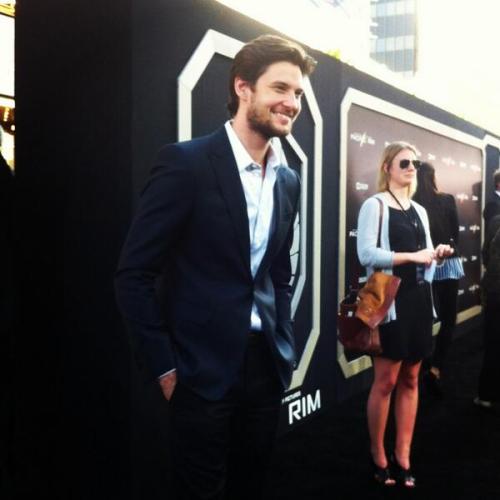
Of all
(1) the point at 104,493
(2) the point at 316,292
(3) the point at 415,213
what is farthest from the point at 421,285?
(1) the point at 104,493

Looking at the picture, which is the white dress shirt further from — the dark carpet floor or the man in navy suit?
the dark carpet floor

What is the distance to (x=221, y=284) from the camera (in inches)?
78.6

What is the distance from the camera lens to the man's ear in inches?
84.5

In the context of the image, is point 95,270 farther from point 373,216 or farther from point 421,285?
point 421,285

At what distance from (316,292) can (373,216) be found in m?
1.52

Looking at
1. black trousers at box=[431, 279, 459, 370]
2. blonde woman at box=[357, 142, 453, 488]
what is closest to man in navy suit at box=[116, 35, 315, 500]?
blonde woman at box=[357, 142, 453, 488]

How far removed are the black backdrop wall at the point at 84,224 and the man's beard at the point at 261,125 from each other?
0.96 metres

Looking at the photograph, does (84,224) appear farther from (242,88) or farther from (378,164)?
(378,164)

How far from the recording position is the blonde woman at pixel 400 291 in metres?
3.44

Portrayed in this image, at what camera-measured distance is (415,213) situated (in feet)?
11.9

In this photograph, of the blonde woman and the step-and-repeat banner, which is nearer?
the blonde woman

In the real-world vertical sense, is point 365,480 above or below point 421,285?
below

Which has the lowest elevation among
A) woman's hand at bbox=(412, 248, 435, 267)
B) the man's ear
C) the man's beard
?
woman's hand at bbox=(412, 248, 435, 267)

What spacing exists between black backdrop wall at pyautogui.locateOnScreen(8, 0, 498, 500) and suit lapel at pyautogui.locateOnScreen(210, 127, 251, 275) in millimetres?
987
